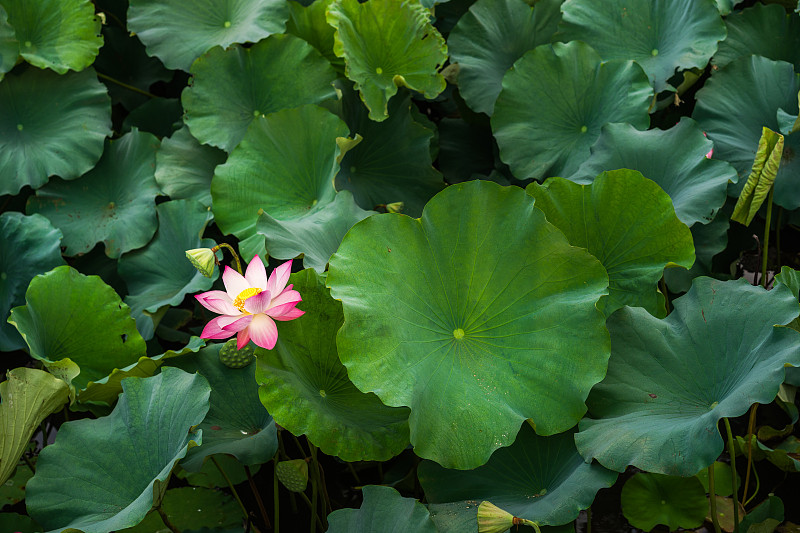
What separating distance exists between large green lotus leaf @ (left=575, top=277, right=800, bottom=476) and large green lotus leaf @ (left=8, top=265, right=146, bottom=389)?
109 centimetres

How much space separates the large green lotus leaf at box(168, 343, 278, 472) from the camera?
140 centimetres

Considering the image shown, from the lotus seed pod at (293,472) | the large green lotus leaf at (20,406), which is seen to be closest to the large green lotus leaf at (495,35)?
the lotus seed pod at (293,472)

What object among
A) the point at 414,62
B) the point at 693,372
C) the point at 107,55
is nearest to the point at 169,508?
the point at 693,372

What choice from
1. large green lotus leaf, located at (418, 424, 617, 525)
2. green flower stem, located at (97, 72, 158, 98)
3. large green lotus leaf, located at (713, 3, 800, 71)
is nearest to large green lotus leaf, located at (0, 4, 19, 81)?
green flower stem, located at (97, 72, 158, 98)

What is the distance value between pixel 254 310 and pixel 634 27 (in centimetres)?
145

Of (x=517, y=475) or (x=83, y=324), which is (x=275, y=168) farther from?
(x=517, y=475)

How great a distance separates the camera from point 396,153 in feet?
6.70

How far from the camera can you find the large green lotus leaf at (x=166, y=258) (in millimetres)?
1881

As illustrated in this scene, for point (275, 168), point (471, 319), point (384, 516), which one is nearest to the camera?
point (384, 516)

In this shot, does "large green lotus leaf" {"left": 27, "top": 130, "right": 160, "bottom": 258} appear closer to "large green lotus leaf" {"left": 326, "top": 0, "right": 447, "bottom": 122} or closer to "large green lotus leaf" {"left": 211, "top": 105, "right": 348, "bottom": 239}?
"large green lotus leaf" {"left": 211, "top": 105, "right": 348, "bottom": 239}

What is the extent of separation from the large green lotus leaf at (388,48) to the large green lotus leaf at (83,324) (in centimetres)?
84

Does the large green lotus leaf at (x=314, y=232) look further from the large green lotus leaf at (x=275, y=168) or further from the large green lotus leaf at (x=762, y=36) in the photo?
the large green lotus leaf at (x=762, y=36)

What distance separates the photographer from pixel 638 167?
165 cm

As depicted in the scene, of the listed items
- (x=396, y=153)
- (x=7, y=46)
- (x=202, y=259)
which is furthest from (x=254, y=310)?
(x=7, y=46)
